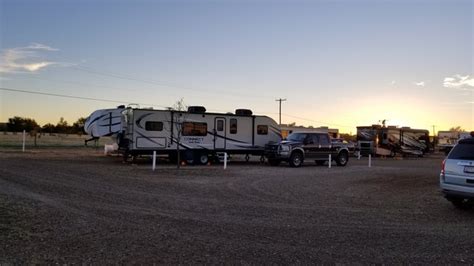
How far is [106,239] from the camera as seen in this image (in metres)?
6.38

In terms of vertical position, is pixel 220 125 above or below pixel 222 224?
above

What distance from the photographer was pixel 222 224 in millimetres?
7719

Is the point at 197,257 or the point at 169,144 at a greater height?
the point at 169,144

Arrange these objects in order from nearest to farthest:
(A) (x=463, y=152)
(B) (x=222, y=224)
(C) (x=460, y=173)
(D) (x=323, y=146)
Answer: (B) (x=222, y=224) → (C) (x=460, y=173) → (A) (x=463, y=152) → (D) (x=323, y=146)

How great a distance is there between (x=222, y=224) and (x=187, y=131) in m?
15.8

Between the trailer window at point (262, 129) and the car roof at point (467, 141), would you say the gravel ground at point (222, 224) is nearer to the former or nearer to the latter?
the car roof at point (467, 141)

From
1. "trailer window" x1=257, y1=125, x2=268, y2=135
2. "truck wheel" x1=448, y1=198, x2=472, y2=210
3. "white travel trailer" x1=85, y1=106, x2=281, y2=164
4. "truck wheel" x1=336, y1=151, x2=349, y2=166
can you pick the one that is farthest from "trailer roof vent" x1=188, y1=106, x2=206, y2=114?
"truck wheel" x1=448, y1=198, x2=472, y2=210

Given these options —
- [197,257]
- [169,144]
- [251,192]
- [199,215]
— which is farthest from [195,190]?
[169,144]

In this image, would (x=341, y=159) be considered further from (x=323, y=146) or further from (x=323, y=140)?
(x=323, y=140)

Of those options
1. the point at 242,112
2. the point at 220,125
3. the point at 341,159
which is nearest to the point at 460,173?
the point at 341,159

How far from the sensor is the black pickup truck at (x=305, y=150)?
23.0 m

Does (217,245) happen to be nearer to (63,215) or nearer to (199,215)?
(199,215)

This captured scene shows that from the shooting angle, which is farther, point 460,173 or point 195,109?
point 195,109

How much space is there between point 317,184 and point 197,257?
32.8 feet
